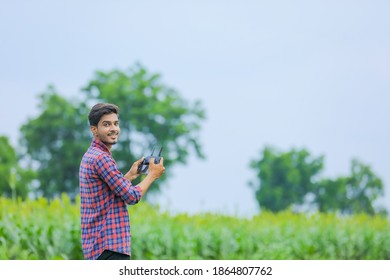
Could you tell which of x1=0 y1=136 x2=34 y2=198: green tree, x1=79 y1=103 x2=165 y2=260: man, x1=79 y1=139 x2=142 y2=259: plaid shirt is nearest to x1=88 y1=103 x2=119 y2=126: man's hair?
x1=79 y1=103 x2=165 y2=260: man

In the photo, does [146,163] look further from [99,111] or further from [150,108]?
[150,108]

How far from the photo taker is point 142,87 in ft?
93.1

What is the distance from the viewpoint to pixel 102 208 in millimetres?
3016

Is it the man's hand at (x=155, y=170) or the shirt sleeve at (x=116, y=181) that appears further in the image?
the man's hand at (x=155, y=170)

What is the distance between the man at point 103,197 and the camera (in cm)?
300

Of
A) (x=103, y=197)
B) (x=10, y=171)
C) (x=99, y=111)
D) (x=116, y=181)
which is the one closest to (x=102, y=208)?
(x=103, y=197)

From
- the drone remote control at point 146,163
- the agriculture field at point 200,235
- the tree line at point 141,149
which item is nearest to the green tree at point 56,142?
the tree line at point 141,149

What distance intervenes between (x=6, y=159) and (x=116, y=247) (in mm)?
22704

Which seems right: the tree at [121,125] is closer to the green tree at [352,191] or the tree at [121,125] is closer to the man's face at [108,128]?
the green tree at [352,191]

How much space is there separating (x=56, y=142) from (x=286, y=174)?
10817 millimetres

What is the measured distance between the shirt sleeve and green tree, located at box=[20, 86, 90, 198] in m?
22.6

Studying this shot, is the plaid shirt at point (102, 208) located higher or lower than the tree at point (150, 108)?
lower
